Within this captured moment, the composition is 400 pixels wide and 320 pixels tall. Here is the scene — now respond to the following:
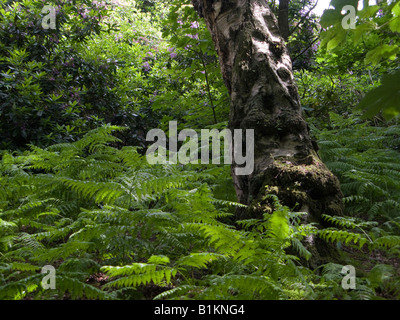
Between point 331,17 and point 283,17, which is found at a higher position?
point 283,17

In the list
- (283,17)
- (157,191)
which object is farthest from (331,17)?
(283,17)

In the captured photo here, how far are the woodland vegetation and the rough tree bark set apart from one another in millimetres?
112

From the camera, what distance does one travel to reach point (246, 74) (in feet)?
9.67

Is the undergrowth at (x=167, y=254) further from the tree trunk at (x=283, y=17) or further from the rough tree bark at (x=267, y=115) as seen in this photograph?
the tree trunk at (x=283, y=17)

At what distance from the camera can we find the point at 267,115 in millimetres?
2727

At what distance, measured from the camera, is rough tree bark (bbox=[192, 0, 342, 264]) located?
234cm

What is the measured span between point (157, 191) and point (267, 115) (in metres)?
1.15

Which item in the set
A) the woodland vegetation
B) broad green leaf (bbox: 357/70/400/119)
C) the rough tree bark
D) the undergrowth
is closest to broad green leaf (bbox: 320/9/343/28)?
the woodland vegetation

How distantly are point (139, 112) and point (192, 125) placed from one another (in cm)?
159

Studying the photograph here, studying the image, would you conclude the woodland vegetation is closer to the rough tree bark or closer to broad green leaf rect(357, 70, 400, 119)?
broad green leaf rect(357, 70, 400, 119)

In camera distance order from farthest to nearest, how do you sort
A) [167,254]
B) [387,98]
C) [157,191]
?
[157,191], [167,254], [387,98]

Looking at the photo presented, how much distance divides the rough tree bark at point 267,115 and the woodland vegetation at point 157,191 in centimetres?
11

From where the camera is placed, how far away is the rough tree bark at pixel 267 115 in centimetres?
234

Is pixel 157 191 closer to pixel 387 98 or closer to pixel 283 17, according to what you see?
pixel 387 98
